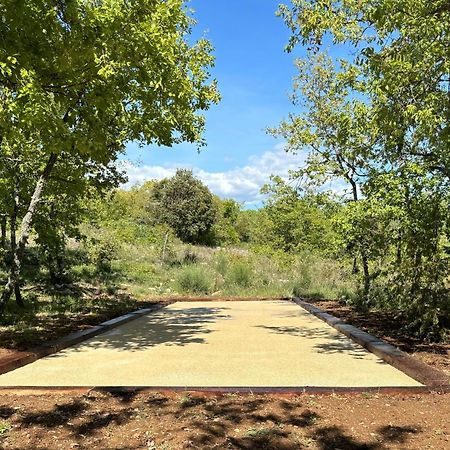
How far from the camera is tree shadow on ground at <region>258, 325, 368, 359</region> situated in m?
6.16

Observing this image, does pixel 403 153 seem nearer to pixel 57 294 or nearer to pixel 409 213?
pixel 409 213

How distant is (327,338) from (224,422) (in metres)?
4.19

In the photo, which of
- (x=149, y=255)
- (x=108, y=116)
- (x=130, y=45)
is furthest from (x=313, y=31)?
(x=149, y=255)

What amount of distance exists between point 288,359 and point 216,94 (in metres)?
6.40

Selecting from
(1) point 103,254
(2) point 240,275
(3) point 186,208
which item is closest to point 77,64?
(2) point 240,275

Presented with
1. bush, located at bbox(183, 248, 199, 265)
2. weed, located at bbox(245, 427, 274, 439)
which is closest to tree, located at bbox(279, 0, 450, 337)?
weed, located at bbox(245, 427, 274, 439)

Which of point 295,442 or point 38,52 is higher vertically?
point 38,52

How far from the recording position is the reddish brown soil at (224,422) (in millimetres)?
3002

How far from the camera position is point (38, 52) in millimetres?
5441

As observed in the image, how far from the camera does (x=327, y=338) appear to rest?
723 centimetres

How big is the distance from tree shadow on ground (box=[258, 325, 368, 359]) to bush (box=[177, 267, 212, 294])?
6540 millimetres

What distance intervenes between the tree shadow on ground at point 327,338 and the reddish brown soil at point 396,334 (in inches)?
18.0

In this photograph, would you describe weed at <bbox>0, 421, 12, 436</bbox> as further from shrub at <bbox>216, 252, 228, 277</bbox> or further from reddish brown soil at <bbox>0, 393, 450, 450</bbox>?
shrub at <bbox>216, 252, 228, 277</bbox>

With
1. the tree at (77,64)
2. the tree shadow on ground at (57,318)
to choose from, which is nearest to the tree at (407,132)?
the tree at (77,64)
